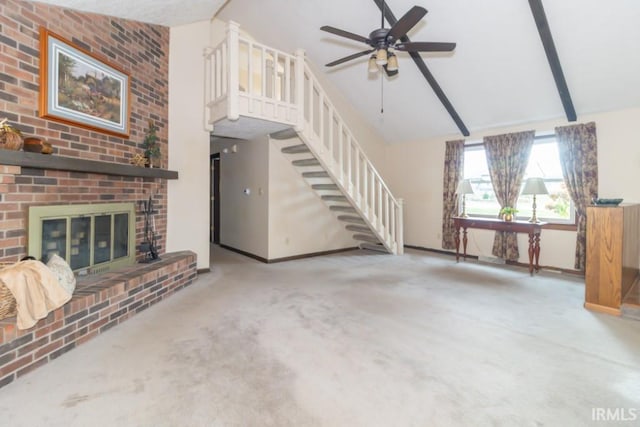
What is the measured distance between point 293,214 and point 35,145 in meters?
3.80

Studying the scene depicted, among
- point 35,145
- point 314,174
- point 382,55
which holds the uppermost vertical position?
point 382,55

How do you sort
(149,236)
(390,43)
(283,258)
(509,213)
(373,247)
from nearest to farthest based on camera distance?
(390,43), (149,236), (509,213), (283,258), (373,247)

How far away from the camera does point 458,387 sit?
2027 mm

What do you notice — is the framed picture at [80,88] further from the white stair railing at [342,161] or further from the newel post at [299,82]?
the white stair railing at [342,161]

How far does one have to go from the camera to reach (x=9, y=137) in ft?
7.80

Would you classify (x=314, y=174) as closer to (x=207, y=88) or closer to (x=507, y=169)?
(x=207, y=88)

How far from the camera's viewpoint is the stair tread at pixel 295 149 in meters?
5.15

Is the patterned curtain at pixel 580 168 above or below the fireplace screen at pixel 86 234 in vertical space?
above

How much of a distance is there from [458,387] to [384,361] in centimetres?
50

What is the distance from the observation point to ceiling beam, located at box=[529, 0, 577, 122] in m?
3.72

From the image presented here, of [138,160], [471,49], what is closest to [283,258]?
[138,160]

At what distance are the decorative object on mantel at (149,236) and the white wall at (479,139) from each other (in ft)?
16.9

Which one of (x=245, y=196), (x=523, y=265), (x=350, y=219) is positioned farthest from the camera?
(x=350, y=219)

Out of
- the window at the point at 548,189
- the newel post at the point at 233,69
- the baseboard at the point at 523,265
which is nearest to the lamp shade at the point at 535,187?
the window at the point at 548,189
